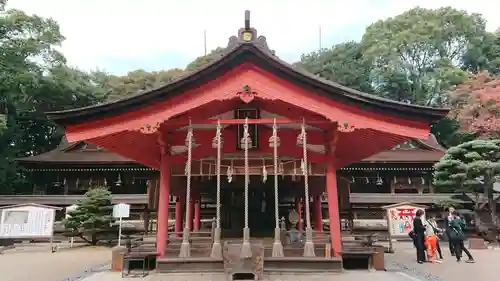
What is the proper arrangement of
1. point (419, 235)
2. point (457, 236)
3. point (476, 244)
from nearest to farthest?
point (419, 235) < point (457, 236) < point (476, 244)

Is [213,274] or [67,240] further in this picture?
[67,240]

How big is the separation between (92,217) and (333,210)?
14769 mm

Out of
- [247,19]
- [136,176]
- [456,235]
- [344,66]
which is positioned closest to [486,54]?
[344,66]

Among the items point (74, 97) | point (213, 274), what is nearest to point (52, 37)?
point (74, 97)

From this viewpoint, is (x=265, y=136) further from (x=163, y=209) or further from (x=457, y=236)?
(x=457, y=236)

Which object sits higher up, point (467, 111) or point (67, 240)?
point (467, 111)

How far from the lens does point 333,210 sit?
10523 millimetres

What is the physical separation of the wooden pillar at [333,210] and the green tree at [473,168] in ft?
42.7

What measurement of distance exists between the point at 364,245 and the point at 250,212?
6.27 m

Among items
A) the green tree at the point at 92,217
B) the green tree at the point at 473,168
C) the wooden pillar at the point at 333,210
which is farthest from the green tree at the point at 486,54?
the green tree at the point at 92,217

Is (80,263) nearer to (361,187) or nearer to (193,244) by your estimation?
(193,244)

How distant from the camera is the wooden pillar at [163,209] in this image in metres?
10.3

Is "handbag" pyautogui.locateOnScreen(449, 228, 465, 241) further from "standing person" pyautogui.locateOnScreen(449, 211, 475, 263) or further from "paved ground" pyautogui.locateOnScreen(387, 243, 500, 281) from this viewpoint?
"paved ground" pyautogui.locateOnScreen(387, 243, 500, 281)

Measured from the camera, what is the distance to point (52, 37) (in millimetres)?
34188
